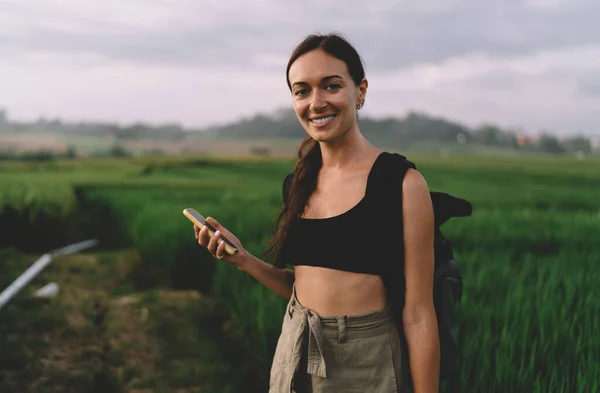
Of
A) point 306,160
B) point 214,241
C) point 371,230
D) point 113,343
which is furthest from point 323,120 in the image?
point 113,343

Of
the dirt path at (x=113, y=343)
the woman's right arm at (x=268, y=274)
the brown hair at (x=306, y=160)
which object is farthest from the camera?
the dirt path at (x=113, y=343)

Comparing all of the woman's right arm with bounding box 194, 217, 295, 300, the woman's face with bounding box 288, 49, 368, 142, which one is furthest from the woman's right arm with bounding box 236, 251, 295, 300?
the woman's face with bounding box 288, 49, 368, 142

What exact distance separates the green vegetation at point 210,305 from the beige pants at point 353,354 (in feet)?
2.71

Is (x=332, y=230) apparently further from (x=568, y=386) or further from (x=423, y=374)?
(x=568, y=386)

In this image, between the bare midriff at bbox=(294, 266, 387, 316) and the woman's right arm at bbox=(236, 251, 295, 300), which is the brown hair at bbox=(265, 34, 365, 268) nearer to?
the woman's right arm at bbox=(236, 251, 295, 300)

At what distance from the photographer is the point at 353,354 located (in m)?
1.40

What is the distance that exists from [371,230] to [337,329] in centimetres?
27

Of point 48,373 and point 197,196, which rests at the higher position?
point 197,196

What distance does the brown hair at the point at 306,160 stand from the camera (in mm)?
1431

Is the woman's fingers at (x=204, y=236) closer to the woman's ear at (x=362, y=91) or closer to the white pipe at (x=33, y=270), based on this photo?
the woman's ear at (x=362, y=91)

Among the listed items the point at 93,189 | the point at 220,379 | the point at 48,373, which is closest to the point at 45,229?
the point at 93,189

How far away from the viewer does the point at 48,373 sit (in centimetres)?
362

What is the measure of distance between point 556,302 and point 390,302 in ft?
5.67

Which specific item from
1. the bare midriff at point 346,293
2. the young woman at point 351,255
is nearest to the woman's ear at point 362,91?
the young woman at point 351,255
